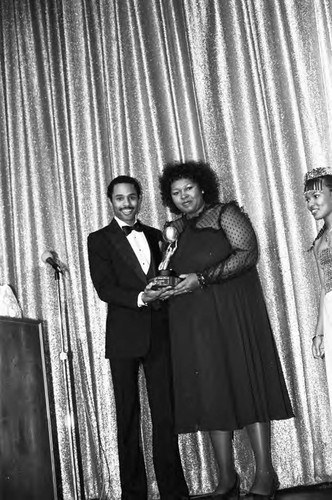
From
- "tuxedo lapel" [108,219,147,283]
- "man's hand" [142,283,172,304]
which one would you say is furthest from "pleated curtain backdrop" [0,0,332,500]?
"man's hand" [142,283,172,304]

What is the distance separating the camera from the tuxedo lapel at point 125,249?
353 centimetres

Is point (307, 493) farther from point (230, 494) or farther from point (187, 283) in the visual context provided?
point (187, 283)

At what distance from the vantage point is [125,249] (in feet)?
11.7

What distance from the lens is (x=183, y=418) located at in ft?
10.5

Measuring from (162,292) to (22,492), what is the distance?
43.7 inches

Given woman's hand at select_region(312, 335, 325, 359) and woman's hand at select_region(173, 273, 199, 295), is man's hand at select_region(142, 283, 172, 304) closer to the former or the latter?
woman's hand at select_region(173, 273, 199, 295)

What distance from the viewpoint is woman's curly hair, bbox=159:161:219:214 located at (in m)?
3.55

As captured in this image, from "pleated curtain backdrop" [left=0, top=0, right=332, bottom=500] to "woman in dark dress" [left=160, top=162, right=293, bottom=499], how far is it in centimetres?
53

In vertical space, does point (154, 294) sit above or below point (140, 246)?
below

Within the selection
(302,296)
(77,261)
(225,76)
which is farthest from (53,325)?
(225,76)

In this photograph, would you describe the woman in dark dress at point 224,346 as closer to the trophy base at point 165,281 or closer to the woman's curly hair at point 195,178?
the trophy base at point 165,281

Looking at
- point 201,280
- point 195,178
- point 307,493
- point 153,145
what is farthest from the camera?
point 153,145

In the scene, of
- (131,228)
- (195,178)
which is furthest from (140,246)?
(195,178)

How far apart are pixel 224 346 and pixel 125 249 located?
0.75m
